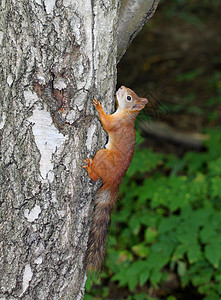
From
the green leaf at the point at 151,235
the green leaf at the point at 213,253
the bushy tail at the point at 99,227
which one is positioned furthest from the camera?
the green leaf at the point at 151,235

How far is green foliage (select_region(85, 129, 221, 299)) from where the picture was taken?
10.2 feet

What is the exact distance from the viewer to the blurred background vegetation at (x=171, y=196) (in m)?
3.16

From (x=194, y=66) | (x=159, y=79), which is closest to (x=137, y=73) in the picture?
(x=159, y=79)

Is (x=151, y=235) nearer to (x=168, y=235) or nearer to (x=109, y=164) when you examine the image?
(x=168, y=235)

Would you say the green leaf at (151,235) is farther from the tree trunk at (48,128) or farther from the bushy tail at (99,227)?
the tree trunk at (48,128)

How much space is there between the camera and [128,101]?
198 centimetres

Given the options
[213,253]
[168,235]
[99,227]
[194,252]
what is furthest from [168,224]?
[99,227]

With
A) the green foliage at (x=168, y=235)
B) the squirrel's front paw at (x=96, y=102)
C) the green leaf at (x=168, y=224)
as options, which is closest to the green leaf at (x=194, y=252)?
the green foliage at (x=168, y=235)

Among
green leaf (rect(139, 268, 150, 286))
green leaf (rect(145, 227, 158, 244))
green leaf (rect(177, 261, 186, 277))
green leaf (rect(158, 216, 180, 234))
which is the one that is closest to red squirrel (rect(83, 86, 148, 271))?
green leaf (rect(139, 268, 150, 286))

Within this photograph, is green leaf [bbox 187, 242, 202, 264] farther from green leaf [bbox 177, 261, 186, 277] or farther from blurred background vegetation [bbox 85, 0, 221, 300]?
green leaf [bbox 177, 261, 186, 277]

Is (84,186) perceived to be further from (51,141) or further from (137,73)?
(137,73)

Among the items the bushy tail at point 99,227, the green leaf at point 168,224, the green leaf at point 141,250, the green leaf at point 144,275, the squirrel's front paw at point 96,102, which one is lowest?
the green leaf at point 144,275

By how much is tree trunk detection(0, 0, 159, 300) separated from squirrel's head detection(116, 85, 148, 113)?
11 cm

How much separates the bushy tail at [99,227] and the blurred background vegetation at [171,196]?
12cm
